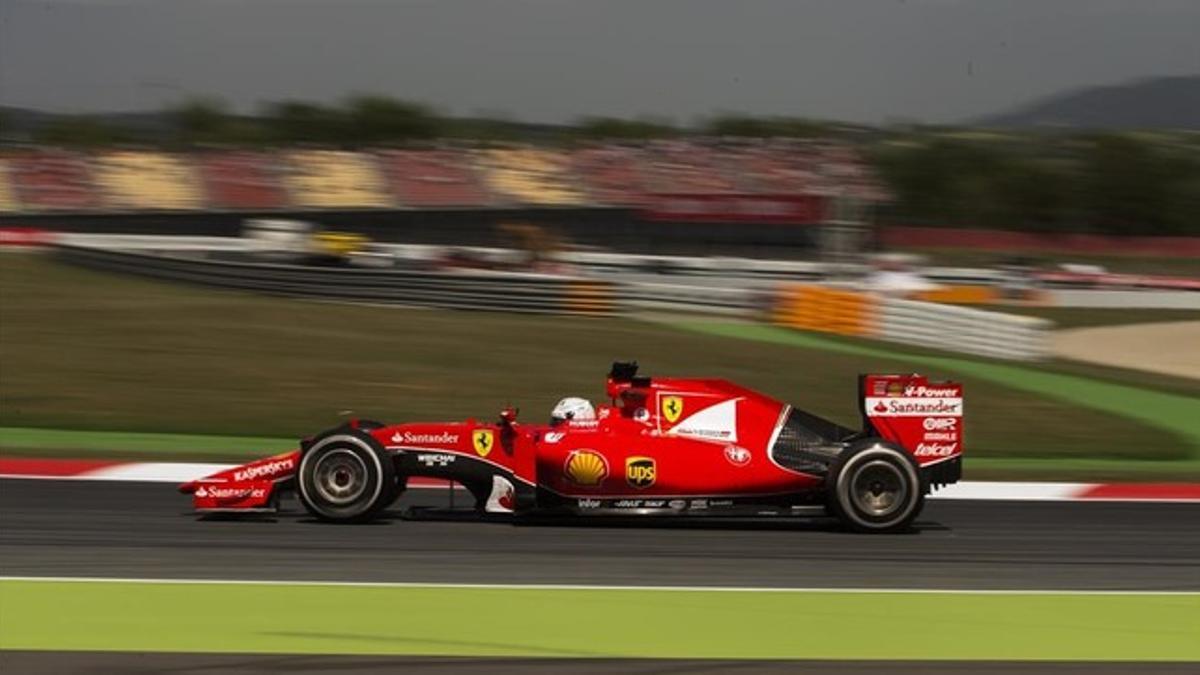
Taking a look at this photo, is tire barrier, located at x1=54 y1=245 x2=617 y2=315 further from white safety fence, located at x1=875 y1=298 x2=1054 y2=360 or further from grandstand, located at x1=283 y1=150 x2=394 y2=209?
grandstand, located at x1=283 y1=150 x2=394 y2=209

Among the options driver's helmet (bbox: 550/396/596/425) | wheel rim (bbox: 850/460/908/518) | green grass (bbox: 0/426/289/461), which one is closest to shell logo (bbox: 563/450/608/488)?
driver's helmet (bbox: 550/396/596/425)

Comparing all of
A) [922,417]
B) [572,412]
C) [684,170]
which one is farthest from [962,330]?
[684,170]

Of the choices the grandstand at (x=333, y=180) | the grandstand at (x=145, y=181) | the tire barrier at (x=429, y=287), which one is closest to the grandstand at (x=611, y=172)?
the grandstand at (x=333, y=180)

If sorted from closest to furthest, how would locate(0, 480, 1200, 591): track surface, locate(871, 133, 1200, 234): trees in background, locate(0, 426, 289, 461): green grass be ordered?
locate(0, 480, 1200, 591): track surface → locate(0, 426, 289, 461): green grass → locate(871, 133, 1200, 234): trees in background

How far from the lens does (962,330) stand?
79.8 ft

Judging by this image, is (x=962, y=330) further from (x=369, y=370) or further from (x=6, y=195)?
(x=6, y=195)

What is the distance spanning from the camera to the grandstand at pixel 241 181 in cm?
5919

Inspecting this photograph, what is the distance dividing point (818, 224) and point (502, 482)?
42179 millimetres

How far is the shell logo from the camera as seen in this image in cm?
902

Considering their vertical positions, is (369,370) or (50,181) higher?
(50,181)

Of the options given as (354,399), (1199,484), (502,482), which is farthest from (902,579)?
(354,399)

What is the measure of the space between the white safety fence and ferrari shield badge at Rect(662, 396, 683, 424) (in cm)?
1479

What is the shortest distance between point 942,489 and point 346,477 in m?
4.63

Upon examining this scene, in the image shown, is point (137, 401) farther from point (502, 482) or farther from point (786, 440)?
point (786, 440)
